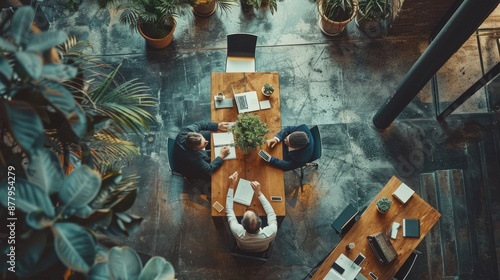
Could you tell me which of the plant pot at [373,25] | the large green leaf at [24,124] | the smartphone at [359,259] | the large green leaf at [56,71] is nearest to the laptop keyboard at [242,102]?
the smartphone at [359,259]

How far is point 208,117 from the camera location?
241 inches

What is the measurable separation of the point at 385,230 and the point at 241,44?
114 inches

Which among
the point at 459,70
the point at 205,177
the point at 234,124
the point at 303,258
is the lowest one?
the point at 303,258

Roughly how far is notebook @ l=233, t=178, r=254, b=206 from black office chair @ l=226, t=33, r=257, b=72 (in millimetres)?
1637

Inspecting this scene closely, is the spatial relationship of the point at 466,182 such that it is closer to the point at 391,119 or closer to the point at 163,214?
the point at 391,119

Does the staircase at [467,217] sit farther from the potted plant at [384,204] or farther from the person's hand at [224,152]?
the person's hand at [224,152]

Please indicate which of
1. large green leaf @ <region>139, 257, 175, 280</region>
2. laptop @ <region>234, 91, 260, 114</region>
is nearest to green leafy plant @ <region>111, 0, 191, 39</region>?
laptop @ <region>234, 91, 260, 114</region>

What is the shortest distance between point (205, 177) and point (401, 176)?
104 inches

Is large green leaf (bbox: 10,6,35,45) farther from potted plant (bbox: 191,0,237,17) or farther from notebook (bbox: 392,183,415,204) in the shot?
notebook (bbox: 392,183,415,204)

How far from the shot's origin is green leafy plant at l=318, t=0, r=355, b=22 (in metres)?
6.05

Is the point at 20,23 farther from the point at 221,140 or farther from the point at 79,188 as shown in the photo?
the point at 221,140

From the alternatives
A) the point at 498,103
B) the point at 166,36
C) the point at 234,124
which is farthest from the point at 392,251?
the point at 166,36

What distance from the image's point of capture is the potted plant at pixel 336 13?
6.10 meters

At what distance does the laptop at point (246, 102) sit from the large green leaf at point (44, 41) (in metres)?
3.01
